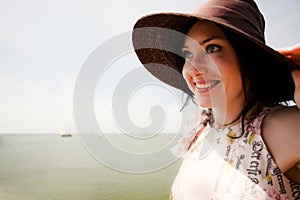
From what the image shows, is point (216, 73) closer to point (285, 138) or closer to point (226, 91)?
point (226, 91)

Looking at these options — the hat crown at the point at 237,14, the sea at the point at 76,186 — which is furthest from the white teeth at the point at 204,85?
the sea at the point at 76,186

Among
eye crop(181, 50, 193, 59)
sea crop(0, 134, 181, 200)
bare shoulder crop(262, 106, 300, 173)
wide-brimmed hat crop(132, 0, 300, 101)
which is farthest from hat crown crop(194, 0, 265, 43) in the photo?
sea crop(0, 134, 181, 200)

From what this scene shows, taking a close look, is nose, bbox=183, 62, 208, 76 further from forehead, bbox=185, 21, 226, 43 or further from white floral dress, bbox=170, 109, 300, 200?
white floral dress, bbox=170, 109, 300, 200

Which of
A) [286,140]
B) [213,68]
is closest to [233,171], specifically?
[286,140]

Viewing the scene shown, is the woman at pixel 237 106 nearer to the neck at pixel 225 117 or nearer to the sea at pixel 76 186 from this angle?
the neck at pixel 225 117

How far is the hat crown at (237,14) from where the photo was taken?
1023 mm

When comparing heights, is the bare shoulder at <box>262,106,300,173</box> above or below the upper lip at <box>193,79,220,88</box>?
below

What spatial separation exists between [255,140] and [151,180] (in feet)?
60.2

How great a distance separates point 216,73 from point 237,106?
0.65ft

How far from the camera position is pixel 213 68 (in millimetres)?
1090

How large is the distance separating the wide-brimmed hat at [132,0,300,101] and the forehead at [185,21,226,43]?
46 millimetres

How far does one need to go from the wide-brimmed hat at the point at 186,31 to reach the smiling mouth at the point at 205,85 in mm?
237

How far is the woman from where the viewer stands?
0.87m

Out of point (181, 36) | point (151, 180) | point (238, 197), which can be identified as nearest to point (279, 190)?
point (238, 197)
